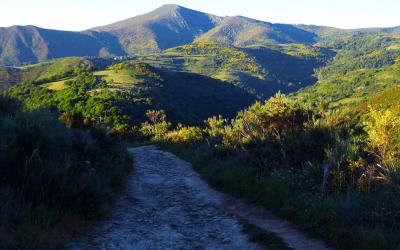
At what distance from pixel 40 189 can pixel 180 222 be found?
7.77ft

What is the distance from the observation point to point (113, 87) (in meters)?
85.0

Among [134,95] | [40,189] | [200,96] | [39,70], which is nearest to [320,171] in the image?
[40,189]

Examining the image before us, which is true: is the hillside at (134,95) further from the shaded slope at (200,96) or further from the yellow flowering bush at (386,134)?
the yellow flowering bush at (386,134)

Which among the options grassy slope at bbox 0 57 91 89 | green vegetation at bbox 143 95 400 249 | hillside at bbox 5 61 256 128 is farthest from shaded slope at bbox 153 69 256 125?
green vegetation at bbox 143 95 400 249

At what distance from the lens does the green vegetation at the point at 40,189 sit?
4066 mm

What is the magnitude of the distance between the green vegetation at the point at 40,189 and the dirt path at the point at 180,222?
0.38 metres

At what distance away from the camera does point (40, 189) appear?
512cm

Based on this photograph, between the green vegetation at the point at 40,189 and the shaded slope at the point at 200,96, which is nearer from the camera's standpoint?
the green vegetation at the point at 40,189

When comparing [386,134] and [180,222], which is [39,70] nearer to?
[180,222]

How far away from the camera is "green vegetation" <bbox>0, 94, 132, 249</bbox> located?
4066 mm

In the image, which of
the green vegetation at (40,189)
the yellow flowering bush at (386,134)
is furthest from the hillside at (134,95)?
the yellow flowering bush at (386,134)

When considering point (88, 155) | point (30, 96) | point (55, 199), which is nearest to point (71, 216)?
point (55, 199)

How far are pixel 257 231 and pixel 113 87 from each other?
84141 mm

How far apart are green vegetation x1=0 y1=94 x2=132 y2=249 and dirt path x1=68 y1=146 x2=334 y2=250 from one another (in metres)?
0.38
